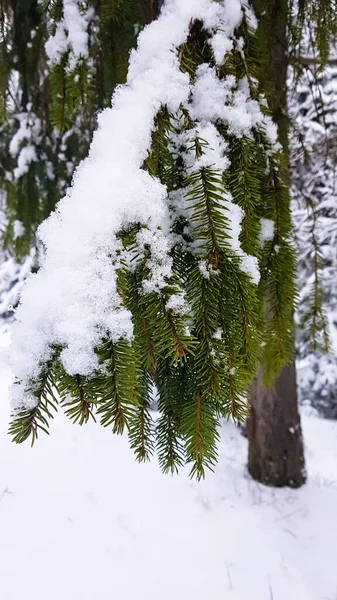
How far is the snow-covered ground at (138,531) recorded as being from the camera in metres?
2.18

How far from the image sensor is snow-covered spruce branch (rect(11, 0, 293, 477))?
71 centimetres

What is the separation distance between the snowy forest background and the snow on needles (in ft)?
1.55

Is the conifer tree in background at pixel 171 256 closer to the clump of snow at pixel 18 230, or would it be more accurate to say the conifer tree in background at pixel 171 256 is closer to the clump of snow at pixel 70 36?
the clump of snow at pixel 70 36

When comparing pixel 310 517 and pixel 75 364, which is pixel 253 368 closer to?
pixel 75 364

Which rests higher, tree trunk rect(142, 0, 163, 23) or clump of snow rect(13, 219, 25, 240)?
tree trunk rect(142, 0, 163, 23)

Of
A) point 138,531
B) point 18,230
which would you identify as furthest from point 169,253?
point 18,230

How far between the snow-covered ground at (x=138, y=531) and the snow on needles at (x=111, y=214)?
178 cm

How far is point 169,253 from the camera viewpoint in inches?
36.3

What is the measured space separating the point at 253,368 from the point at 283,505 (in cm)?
299

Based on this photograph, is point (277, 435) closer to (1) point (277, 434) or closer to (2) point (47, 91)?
(1) point (277, 434)

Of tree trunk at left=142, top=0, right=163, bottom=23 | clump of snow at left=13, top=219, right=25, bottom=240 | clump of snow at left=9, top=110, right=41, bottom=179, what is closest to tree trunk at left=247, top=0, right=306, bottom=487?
clump of snow at left=13, top=219, right=25, bottom=240

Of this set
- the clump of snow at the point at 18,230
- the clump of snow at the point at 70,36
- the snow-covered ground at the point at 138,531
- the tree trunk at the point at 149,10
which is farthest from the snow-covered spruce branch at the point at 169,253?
the clump of snow at the point at 18,230

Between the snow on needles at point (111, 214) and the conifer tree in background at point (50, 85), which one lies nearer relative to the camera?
the snow on needles at point (111, 214)

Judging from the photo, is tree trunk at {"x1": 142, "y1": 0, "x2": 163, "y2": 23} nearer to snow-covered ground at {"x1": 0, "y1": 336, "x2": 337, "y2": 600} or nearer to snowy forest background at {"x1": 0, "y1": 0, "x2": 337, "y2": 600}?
snowy forest background at {"x1": 0, "y1": 0, "x2": 337, "y2": 600}
